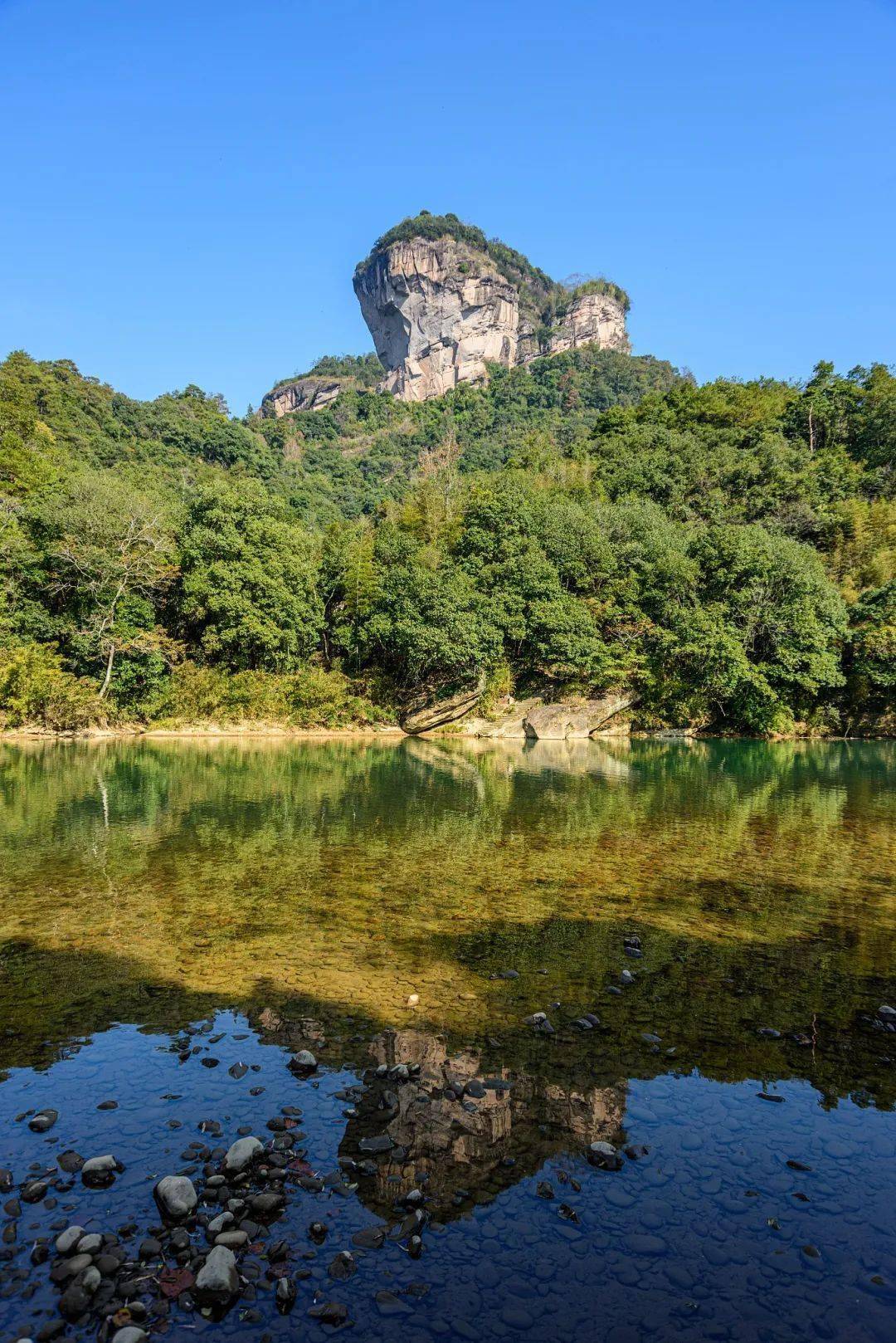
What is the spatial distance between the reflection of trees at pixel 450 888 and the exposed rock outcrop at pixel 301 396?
165846mm

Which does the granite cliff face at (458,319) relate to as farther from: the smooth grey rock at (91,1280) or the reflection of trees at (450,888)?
the smooth grey rock at (91,1280)

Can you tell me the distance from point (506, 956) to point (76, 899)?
7214 millimetres

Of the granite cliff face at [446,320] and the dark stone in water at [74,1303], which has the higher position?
the granite cliff face at [446,320]

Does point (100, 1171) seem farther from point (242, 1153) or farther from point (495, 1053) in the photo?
point (495, 1053)

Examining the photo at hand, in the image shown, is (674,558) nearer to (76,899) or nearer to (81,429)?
(76,899)

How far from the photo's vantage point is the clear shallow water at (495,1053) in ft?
15.0

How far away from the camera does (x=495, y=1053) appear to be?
7.22m

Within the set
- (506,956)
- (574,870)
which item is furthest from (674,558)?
(506,956)

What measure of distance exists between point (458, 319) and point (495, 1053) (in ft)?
638

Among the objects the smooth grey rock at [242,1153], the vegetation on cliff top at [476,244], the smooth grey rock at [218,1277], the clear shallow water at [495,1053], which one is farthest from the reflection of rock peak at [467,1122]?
the vegetation on cliff top at [476,244]

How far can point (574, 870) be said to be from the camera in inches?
555

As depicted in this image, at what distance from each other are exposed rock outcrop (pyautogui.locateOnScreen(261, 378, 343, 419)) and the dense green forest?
4989 inches

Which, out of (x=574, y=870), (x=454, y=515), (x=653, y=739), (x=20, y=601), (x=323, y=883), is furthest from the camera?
(x=454, y=515)

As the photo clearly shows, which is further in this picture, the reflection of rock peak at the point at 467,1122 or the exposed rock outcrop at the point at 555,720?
the exposed rock outcrop at the point at 555,720
